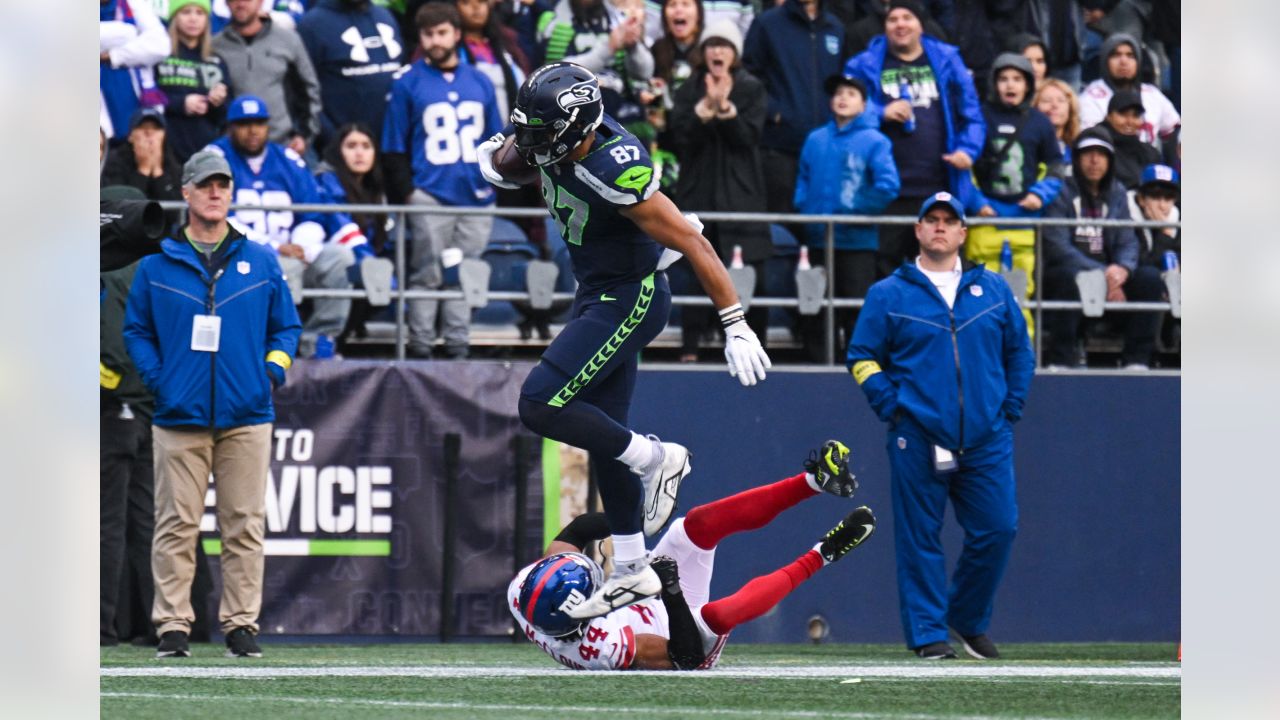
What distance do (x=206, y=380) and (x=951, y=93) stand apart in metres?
5.32

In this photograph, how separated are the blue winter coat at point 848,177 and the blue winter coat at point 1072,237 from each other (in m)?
1.25

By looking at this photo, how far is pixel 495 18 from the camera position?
12305 mm

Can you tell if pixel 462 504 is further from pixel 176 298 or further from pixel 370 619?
pixel 176 298

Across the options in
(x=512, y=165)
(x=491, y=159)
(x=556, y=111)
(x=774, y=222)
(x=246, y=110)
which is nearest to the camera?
(x=556, y=111)

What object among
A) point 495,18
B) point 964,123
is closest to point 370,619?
point 495,18

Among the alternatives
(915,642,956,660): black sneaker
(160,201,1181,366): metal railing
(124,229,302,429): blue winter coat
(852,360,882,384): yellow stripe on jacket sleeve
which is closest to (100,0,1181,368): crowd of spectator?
(160,201,1181,366): metal railing

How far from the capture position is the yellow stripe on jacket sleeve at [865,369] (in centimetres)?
965

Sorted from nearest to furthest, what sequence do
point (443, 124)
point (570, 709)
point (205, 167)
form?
1. point (570, 709)
2. point (205, 167)
3. point (443, 124)

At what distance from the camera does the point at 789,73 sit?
40.3 feet

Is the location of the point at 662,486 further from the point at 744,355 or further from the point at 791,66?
the point at 791,66

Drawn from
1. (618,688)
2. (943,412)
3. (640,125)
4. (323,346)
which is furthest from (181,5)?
(618,688)

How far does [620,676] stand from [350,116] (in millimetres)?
5946

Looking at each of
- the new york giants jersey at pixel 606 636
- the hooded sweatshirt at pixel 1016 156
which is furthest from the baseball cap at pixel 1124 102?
the new york giants jersey at pixel 606 636
